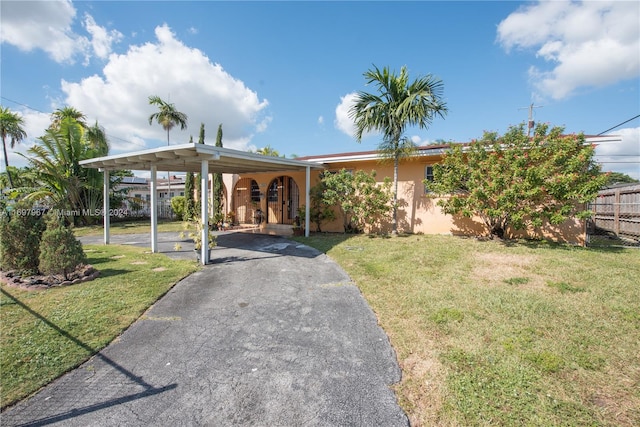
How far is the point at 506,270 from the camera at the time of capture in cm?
598

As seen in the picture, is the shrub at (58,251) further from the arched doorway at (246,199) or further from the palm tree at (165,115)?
the palm tree at (165,115)

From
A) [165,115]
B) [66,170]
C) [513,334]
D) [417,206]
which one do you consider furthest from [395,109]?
[165,115]

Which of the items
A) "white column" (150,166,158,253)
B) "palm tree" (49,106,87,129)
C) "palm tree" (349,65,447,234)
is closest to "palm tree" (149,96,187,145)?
"palm tree" (49,106,87,129)

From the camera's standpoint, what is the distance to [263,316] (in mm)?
4129

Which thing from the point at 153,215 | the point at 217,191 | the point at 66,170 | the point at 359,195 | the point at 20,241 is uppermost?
the point at 66,170

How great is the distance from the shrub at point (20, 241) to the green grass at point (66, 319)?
747mm

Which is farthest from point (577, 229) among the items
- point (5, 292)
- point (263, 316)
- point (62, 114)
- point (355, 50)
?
point (62, 114)

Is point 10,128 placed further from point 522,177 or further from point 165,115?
point 522,177

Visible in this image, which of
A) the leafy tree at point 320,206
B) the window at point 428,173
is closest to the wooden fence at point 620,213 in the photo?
the window at point 428,173

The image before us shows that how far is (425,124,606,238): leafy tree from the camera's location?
7172 mm

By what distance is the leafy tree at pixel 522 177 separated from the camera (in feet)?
23.5

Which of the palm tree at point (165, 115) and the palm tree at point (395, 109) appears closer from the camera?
the palm tree at point (395, 109)

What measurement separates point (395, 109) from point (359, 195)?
3.33m

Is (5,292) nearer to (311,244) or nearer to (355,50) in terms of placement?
(311,244)
